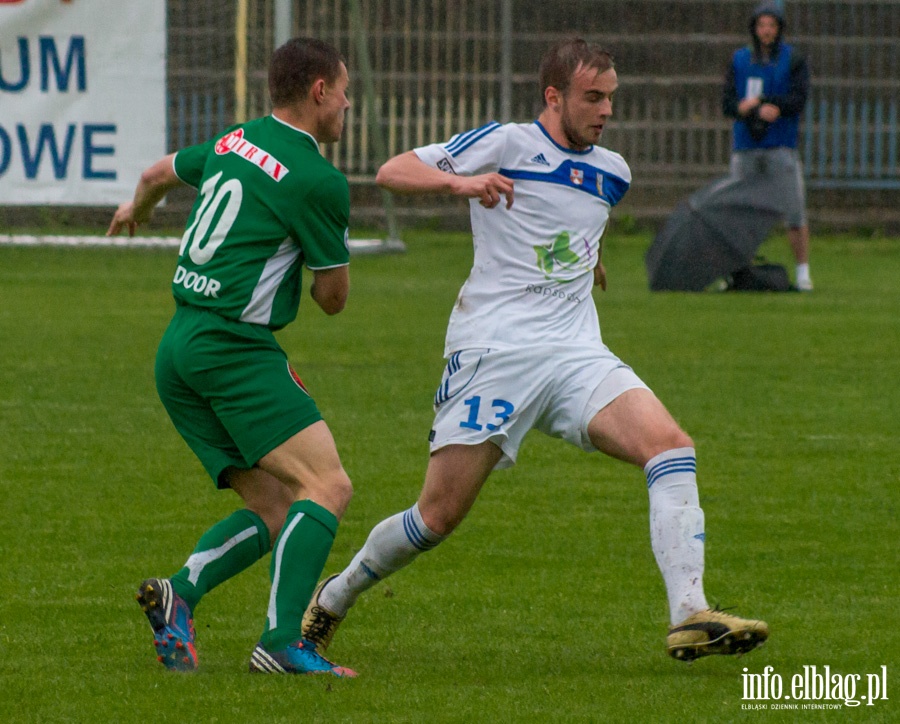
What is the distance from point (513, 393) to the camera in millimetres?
5258

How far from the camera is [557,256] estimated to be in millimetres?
5449

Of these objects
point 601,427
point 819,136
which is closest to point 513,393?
point 601,427

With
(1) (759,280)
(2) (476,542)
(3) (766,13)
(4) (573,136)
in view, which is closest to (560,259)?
(4) (573,136)

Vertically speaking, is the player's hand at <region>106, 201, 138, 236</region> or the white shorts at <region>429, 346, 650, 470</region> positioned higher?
the player's hand at <region>106, 201, 138, 236</region>

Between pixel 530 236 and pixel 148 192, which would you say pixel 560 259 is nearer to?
pixel 530 236

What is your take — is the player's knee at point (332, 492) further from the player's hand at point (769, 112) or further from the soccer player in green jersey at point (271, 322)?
the player's hand at point (769, 112)

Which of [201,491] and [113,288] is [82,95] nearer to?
[113,288]

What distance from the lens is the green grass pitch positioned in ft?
15.6

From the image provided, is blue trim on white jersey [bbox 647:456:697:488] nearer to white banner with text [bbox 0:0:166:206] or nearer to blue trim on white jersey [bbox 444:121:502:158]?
blue trim on white jersey [bbox 444:121:502:158]

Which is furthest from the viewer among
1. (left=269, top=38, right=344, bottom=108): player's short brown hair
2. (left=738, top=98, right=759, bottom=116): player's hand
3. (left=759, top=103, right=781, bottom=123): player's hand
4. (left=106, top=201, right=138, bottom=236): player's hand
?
(left=738, top=98, right=759, bottom=116): player's hand

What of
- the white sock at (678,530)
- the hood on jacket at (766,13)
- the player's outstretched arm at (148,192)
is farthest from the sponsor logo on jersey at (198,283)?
the hood on jacket at (766,13)

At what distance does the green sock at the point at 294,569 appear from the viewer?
4.85 m

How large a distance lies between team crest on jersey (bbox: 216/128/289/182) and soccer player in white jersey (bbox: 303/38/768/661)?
18.3 inches

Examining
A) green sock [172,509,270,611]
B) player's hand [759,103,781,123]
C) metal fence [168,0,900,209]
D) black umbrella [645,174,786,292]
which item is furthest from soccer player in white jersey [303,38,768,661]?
metal fence [168,0,900,209]
